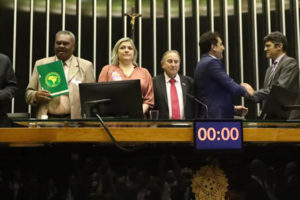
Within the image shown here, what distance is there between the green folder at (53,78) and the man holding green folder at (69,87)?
27 cm

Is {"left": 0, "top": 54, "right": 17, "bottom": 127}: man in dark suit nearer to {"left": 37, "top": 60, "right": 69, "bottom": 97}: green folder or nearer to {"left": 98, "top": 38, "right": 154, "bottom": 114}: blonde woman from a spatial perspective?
{"left": 37, "top": 60, "right": 69, "bottom": 97}: green folder

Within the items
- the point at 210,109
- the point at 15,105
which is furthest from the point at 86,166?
the point at 15,105

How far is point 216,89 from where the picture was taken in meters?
2.56

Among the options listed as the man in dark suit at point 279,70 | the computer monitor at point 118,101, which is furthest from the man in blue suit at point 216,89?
the computer monitor at point 118,101

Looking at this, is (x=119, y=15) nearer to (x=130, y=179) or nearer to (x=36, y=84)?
(x=36, y=84)

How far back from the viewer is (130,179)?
161 centimetres

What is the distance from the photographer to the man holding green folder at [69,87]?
8.39 ft

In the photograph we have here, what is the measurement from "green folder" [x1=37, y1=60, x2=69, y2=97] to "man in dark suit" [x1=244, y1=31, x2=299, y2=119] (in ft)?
3.81

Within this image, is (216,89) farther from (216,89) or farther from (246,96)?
(246,96)

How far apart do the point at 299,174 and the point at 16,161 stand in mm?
1123

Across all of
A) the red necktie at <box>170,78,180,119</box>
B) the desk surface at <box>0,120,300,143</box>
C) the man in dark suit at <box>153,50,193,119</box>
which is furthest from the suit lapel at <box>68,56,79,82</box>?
the desk surface at <box>0,120,300,143</box>

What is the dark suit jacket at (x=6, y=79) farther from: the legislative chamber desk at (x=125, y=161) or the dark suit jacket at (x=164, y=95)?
the dark suit jacket at (x=164, y=95)

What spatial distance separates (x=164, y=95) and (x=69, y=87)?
68cm

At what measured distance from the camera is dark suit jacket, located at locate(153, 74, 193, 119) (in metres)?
2.86
